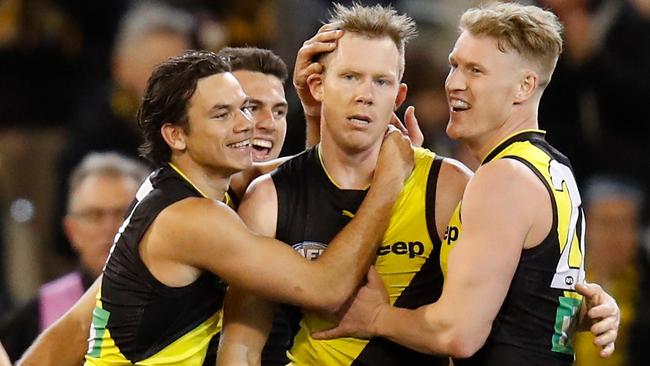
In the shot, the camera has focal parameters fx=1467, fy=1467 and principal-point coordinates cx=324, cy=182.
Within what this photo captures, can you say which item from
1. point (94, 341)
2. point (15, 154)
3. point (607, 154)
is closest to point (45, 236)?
point (15, 154)

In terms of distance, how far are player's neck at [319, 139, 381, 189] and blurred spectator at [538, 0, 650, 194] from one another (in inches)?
148

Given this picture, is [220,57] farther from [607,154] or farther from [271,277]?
[607,154]

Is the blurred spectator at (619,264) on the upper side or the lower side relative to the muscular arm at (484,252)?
lower

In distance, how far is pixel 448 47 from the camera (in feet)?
32.1

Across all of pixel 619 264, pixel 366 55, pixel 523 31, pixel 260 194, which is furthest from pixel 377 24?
pixel 619 264

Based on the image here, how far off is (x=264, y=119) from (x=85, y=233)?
2.01 metres

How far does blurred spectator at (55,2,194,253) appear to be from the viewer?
30.7 ft

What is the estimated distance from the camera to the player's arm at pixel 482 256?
5281mm

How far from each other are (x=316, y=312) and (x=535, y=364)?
87cm

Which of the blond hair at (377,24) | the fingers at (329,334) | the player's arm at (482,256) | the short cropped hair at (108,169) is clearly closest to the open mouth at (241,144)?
the blond hair at (377,24)

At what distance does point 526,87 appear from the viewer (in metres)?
5.61

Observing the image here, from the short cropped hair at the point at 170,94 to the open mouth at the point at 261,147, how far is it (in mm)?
721

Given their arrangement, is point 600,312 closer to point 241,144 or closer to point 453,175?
point 453,175

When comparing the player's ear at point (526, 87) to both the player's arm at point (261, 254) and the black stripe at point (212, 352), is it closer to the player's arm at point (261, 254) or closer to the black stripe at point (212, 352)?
the player's arm at point (261, 254)
